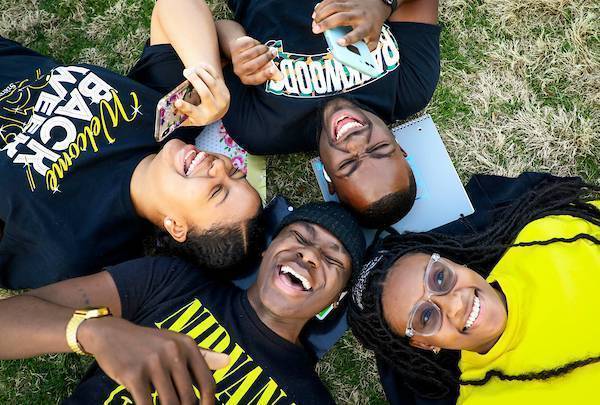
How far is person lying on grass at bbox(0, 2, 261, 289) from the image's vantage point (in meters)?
2.73

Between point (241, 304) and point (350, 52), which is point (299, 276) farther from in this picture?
point (350, 52)

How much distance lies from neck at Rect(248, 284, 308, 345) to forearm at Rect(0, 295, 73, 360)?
915 millimetres

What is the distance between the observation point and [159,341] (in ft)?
6.12

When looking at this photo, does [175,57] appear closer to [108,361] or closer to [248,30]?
[248,30]

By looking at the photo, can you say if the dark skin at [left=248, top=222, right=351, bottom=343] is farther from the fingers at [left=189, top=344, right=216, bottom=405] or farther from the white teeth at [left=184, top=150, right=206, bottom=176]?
the fingers at [left=189, top=344, right=216, bottom=405]

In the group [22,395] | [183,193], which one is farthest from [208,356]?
[22,395]

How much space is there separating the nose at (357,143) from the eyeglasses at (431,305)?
72 centimetres

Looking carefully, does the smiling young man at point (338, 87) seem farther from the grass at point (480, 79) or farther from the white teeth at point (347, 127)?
the grass at point (480, 79)

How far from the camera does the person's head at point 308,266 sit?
263 centimetres

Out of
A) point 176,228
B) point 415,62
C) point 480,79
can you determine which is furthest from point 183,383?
point 480,79

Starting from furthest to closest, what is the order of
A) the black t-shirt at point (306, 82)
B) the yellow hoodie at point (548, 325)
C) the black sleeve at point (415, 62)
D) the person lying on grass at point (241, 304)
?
the black sleeve at point (415, 62) < the black t-shirt at point (306, 82) < the person lying on grass at point (241, 304) < the yellow hoodie at point (548, 325)

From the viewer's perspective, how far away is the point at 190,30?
292cm

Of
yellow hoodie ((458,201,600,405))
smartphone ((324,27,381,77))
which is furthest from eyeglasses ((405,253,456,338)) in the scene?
smartphone ((324,27,381,77))

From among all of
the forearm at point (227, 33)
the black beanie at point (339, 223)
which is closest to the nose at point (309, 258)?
the black beanie at point (339, 223)
